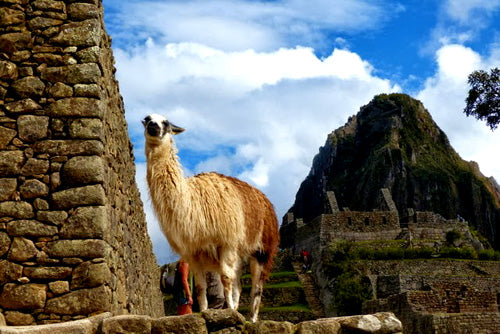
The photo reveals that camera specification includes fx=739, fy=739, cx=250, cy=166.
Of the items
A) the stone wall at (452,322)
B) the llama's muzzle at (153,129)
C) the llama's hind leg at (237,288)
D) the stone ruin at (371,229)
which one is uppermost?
the stone ruin at (371,229)

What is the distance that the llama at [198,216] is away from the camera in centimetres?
750

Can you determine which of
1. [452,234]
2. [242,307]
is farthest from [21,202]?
[452,234]

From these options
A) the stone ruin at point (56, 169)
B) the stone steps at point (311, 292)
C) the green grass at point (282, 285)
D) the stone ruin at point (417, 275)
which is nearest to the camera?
the stone ruin at point (56, 169)

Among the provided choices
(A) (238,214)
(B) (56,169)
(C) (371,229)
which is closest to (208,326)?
(B) (56,169)

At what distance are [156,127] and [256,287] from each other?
7.22ft

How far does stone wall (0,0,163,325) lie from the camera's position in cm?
638

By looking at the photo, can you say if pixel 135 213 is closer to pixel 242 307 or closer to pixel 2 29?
pixel 2 29

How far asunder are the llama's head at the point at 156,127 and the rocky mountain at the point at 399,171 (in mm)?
68851

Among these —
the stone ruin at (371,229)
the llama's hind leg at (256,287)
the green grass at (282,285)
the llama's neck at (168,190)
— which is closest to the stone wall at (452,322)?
the llama's hind leg at (256,287)

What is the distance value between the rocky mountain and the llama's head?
68.9 metres

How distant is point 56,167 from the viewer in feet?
21.9

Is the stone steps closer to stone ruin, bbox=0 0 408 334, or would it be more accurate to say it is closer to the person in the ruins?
the person in the ruins

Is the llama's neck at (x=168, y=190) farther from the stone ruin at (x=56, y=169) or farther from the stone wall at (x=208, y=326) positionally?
the stone wall at (x=208, y=326)

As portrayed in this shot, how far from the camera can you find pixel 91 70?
695 cm
